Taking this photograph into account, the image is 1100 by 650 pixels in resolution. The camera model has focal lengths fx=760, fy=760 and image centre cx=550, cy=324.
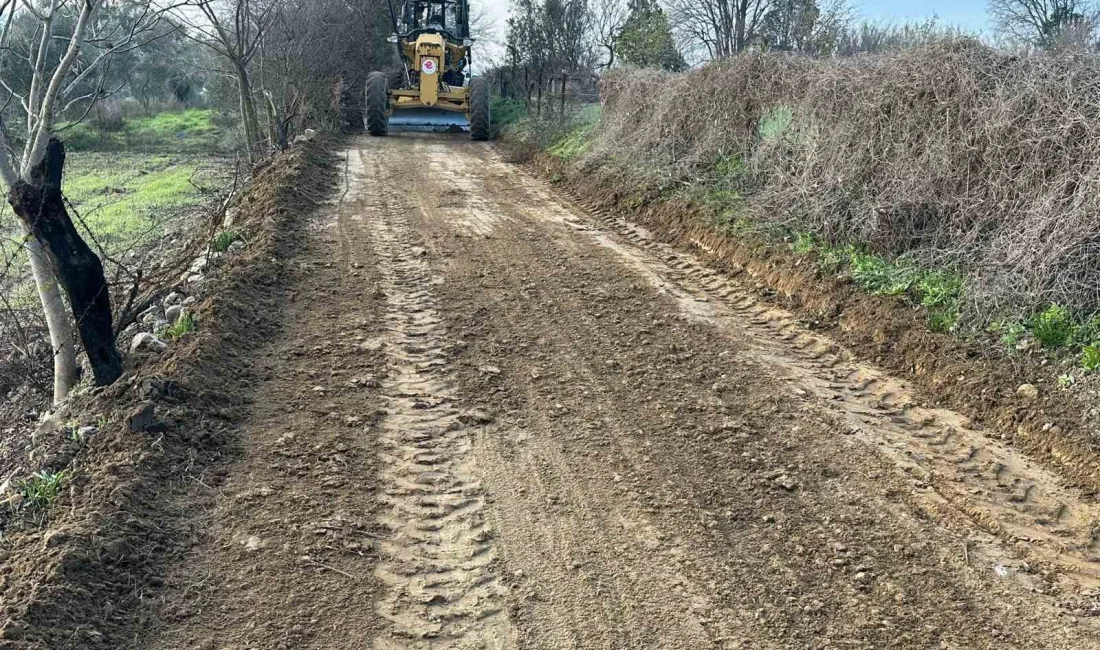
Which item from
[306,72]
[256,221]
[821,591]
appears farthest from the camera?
[306,72]

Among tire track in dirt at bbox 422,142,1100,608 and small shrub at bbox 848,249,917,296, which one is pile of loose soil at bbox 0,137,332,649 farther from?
small shrub at bbox 848,249,917,296

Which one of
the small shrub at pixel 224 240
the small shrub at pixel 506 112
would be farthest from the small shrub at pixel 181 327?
the small shrub at pixel 506 112

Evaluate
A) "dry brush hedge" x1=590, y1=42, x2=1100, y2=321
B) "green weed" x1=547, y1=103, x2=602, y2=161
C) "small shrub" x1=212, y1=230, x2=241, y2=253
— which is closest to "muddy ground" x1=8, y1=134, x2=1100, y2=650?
"dry brush hedge" x1=590, y1=42, x2=1100, y2=321

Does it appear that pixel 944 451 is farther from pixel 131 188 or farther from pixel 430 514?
pixel 131 188

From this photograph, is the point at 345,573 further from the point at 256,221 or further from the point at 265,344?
the point at 256,221

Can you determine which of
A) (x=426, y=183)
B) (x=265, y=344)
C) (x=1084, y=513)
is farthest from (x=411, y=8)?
(x=1084, y=513)

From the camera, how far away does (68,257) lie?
4465 mm

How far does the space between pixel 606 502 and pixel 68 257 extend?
11.3 feet

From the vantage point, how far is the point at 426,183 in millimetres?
11633

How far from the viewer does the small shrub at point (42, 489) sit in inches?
140

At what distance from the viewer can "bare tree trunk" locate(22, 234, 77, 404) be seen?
465 centimetres

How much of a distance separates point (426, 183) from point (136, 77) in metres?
31.8

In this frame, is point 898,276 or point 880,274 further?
point 880,274

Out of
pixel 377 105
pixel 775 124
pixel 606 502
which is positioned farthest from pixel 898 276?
pixel 377 105
